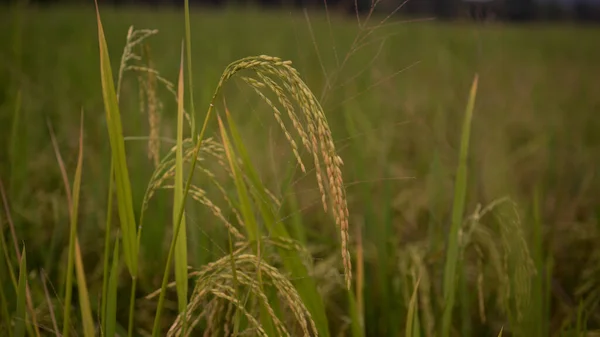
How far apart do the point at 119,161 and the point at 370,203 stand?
67 centimetres

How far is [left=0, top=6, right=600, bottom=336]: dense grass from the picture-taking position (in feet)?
2.80

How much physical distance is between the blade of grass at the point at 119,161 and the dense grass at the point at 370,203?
0.04 ft

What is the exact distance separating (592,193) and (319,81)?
2739 mm

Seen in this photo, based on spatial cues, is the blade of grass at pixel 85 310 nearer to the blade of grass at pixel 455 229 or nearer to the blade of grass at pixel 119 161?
the blade of grass at pixel 119 161

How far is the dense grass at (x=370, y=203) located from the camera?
852 mm

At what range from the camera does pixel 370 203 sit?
118 centimetres

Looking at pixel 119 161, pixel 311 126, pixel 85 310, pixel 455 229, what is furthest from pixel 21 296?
pixel 455 229

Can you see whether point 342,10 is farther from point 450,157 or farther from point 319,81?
point 319,81

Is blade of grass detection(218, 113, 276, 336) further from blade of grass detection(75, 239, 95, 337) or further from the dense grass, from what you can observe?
blade of grass detection(75, 239, 95, 337)

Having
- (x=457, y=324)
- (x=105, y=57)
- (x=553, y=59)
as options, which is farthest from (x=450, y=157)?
(x=553, y=59)

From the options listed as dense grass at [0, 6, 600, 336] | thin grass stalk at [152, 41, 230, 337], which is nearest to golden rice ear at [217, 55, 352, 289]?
thin grass stalk at [152, 41, 230, 337]

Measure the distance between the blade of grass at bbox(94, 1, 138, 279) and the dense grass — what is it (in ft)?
0.04

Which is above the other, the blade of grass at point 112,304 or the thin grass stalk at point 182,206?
the thin grass stalk at point 182,206

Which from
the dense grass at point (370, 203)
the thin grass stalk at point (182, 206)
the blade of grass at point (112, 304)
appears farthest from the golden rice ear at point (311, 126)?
the blade of grass at point (112, 304)
